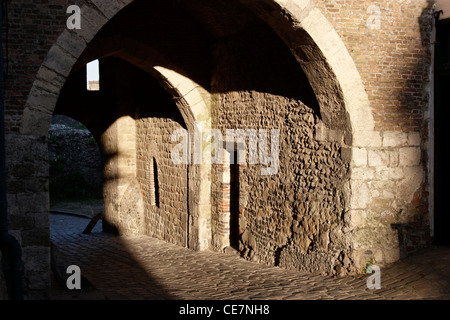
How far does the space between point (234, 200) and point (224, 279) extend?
2.22 metres

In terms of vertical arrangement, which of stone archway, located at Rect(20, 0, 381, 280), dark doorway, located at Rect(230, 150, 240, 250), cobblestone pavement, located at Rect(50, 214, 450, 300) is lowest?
cobblestone pavement, located at Rect(50, 214, 450, 300)

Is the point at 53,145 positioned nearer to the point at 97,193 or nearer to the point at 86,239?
the point at 97,193

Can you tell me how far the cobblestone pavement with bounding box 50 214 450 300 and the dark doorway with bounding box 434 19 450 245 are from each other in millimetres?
351

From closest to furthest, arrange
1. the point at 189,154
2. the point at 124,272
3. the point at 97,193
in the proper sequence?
the point at 124,272 < the point at 189,154 < the point at 97,193

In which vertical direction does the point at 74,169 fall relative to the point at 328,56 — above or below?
below

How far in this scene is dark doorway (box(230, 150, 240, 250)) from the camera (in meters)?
9.09

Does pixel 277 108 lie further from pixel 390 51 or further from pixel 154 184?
pixel 154 184

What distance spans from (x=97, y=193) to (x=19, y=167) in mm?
13628

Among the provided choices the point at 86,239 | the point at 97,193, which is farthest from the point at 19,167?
the point at 97,193

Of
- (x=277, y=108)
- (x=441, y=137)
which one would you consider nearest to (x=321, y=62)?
(x=277, y=108)

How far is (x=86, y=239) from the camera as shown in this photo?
11594 mm

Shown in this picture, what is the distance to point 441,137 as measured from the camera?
6906 mm

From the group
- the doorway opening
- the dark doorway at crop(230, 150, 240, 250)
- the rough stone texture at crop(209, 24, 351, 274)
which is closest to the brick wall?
the rough stone texture at crop(209, 24, 351, 274)

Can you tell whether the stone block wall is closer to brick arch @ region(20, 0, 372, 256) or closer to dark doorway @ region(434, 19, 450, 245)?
brick arch @ region(20, 0, 372, 256)
